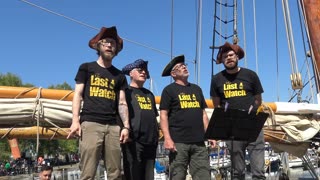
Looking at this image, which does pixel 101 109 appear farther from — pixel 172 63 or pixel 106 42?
pixel 172 63

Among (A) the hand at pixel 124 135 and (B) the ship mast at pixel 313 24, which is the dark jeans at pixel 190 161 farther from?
(B) the ship mast at pixel 313 24

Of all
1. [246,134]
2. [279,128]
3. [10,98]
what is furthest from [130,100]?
[279,128]

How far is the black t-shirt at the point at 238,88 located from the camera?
4866mm

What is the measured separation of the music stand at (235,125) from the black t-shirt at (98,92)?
3.19 feet

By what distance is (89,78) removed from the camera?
13.2 feet

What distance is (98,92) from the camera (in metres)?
4.01

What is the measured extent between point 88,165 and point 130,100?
977 mm

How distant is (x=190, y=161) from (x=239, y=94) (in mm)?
915

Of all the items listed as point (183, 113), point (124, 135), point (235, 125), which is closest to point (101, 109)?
point (124, 135)

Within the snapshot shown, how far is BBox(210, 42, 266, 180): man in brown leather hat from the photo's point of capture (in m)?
4.78

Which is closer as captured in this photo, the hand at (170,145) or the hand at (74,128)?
the hand at (74,128)

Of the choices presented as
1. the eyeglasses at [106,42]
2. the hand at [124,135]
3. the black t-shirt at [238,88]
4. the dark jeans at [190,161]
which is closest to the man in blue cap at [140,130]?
the dark jeans at [190,161]

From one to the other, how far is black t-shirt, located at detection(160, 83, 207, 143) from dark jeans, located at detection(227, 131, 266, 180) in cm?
43

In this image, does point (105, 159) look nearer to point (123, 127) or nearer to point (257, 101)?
point (123, 127)
